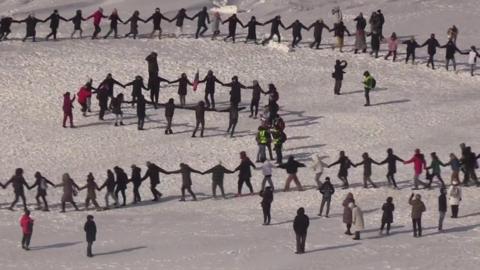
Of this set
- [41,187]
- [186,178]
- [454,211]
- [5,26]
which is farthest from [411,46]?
[41,187]

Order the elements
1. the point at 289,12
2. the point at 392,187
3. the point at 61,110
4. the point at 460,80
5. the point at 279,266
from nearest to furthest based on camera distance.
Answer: the point at 279,266 < the point at 392,187 < the point at 61,110 < the point at 460,80 < the point at 289,12

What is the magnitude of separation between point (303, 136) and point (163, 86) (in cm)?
705

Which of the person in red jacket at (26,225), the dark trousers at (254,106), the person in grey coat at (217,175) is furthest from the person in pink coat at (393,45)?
the person in red jacket at (26,225)

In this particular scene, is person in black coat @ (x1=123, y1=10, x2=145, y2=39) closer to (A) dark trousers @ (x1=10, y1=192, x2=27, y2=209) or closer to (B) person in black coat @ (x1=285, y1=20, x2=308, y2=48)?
(B) person in black coat @ (x1=285, y1=20, x2=308, y2=48)

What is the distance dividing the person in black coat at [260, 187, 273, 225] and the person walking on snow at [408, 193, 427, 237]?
374 cm

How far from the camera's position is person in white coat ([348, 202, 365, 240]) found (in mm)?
38219

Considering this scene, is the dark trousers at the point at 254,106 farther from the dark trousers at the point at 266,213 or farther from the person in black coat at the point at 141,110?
the dark trousers at the point at 266,213

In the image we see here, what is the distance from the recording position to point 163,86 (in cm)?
5197

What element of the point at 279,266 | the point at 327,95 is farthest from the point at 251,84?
the point at 279,266

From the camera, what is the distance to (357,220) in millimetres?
38219

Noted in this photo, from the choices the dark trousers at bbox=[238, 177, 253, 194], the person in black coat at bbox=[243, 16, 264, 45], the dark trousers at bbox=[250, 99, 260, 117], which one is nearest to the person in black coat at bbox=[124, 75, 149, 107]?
the dark trousers at bbox=[250, 99, 260, 117]

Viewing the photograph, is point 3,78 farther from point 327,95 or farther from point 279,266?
point 279,266

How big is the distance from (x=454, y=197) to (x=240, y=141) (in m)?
9.16

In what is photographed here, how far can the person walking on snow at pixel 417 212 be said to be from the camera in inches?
1502
